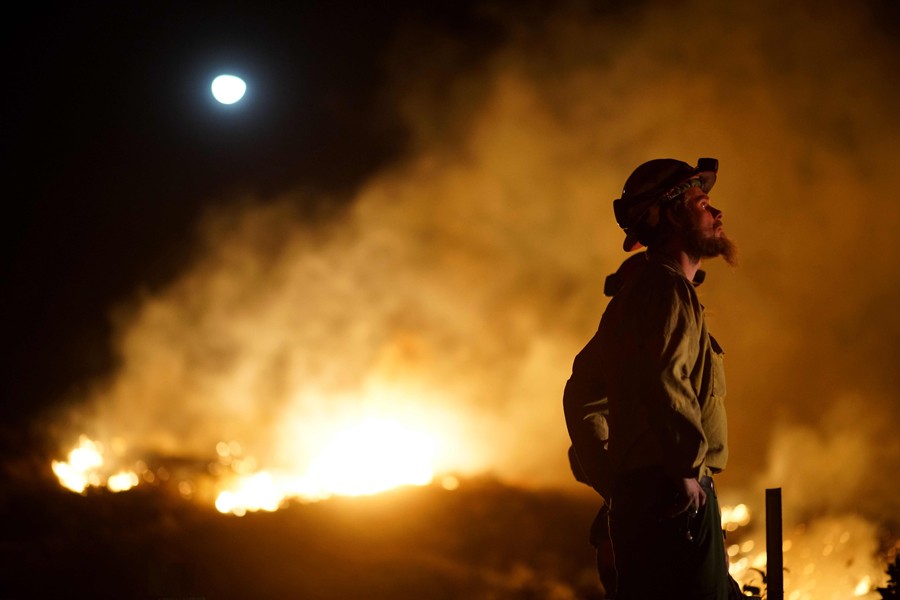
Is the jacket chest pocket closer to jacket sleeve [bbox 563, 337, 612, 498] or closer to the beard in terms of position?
the beard

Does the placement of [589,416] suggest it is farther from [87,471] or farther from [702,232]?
[87,471]

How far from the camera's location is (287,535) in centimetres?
1511

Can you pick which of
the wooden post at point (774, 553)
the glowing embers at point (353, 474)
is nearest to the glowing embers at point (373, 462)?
the glowing embers at point (353, 474)

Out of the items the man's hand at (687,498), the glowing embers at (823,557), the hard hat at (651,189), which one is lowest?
the man's hand at (687,498)

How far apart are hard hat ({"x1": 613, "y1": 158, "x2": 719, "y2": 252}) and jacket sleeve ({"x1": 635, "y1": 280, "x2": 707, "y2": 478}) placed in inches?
19.1

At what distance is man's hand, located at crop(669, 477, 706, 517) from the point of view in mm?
2664

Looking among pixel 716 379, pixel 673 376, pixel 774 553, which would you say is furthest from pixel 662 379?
pixel 774 553

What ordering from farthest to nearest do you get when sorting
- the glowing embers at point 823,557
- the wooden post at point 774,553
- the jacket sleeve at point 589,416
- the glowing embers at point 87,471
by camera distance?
1. the glowing embers at point 87,471
2. the glowing embers at point 823,557
3. the wooden post at point 774,553
4. the jacket sleeve at point 589,416

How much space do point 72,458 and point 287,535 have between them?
3943 millimetres

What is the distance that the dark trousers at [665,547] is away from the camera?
267cm

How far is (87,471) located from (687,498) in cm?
1427

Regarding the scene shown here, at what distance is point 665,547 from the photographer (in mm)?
2697

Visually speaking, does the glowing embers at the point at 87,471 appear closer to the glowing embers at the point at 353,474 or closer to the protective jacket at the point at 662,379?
the glowing embers at the point at 353,474

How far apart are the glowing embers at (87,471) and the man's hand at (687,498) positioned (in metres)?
13.7
